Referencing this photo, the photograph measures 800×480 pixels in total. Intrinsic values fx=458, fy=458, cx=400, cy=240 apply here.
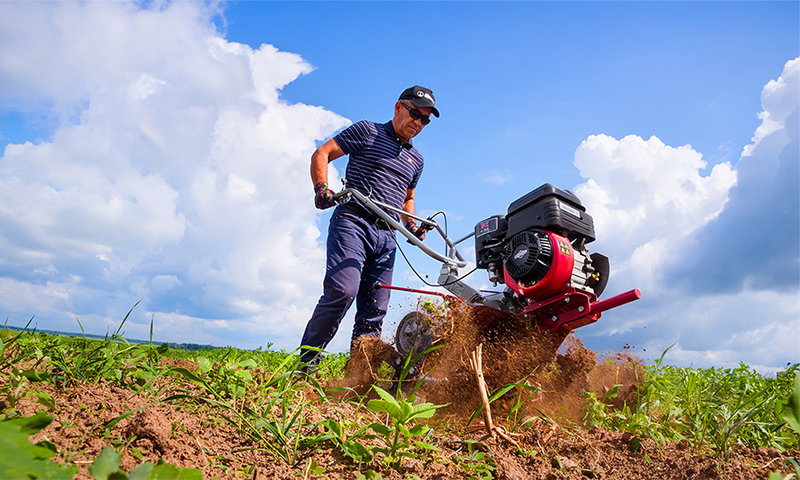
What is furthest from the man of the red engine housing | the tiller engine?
the red engine housing

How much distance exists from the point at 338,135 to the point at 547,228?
243cm

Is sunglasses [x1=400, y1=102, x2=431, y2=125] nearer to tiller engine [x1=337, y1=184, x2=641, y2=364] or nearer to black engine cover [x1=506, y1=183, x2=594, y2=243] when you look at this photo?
tiller engine [x1=337, y1=184, x2=641, y2=364]

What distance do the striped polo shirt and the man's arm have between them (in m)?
0.07

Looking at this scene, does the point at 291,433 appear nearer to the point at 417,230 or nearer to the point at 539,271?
the point at 539,271

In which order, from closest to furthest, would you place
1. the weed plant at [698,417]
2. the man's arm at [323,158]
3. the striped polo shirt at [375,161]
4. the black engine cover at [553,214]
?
the weed plant at [698,417], the black engine cover at [553,214], the man's arm at [323,158], the striped polo shirt at [375,161]

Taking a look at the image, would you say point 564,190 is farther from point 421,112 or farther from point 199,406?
point 199,406

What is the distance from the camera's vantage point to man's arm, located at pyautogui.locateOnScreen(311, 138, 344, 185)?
14.6 ft

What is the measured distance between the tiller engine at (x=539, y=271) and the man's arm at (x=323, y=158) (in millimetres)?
1606

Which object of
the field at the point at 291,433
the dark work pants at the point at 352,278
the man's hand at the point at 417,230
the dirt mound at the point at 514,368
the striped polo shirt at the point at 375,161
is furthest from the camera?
the man's hand at the point at 417,230

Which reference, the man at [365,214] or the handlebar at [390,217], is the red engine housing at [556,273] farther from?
the man at [365,214]

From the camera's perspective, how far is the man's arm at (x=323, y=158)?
444 cm

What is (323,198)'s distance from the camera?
14.0 ft

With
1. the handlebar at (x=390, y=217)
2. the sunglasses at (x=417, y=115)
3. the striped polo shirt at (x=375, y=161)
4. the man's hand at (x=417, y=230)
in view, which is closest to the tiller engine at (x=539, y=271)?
the handlebar at (x=390, y=217)

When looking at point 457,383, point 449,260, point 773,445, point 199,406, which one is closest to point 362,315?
point 449,260
